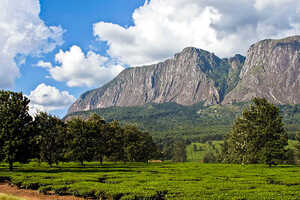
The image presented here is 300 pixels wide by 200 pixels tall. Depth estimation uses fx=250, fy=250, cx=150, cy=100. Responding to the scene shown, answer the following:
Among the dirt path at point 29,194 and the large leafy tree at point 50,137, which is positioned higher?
the large leafy tree at point 50,137

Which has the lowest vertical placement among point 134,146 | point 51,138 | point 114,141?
point 134,146

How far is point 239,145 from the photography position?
9850 centimetres

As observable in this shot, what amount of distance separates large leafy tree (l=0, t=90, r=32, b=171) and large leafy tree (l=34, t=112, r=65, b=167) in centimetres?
876

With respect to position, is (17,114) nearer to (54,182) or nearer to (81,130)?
(81,130)

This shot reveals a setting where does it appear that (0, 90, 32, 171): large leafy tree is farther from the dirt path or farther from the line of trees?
the dirt path

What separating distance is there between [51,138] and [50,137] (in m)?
0.47

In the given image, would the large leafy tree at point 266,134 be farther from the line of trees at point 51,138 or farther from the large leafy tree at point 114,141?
the large leafy tree at point 114,141

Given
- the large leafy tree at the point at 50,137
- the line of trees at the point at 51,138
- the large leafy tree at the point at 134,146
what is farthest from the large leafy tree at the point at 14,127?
the large leafy tree at the point at 134,146

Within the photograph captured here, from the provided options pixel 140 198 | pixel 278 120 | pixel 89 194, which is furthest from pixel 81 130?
pixel 278 120

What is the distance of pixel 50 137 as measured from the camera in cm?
6838

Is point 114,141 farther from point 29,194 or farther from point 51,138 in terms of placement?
A: point 29,194

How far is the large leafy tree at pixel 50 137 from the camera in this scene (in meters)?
67.1

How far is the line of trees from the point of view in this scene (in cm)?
5341

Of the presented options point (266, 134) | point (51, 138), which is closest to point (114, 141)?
point (51, 138)
